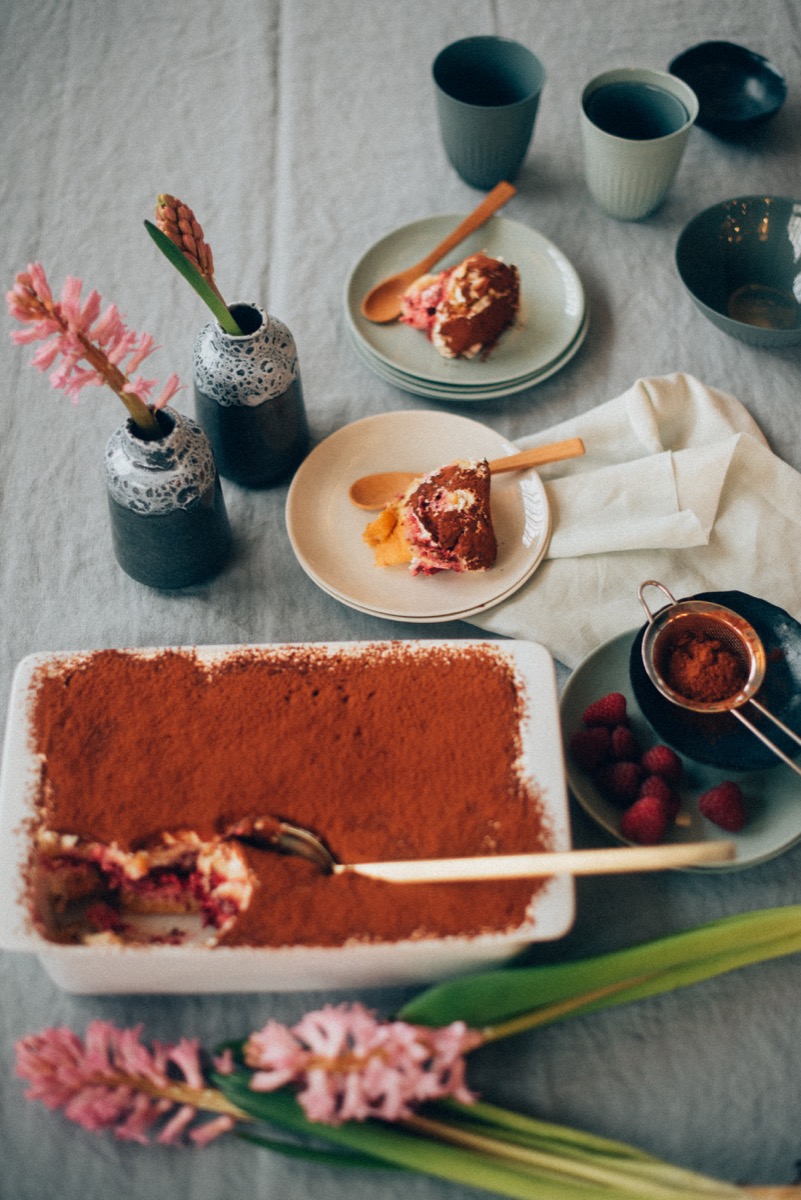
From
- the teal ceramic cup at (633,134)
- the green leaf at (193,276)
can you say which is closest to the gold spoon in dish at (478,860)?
the green leaf at (193,276)

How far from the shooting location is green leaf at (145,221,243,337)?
996 millimetres

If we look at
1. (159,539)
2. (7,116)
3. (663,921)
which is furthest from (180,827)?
(7,116)

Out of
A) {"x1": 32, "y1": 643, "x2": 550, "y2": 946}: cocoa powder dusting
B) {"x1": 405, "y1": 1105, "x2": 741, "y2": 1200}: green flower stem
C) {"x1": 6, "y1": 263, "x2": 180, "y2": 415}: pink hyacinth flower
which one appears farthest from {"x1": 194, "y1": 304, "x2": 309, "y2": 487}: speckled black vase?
{"x1": 405, "y1": 1105, "x2": 741, "y2": 1200}: green flower stem

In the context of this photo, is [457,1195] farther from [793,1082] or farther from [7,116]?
[7,116]

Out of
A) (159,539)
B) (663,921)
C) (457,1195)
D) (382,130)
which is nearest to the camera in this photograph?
(457,1195)

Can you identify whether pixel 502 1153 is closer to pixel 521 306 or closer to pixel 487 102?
pixel 521 306

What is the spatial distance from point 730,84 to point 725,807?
1.34 metres

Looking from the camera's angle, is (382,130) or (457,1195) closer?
(457,1195)

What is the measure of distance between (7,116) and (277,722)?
1.36 meters

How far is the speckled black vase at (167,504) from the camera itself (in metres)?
1.11

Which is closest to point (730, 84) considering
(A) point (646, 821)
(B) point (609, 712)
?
(B) point (609, 712)

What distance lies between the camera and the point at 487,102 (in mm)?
1642

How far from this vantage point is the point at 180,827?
0.96m

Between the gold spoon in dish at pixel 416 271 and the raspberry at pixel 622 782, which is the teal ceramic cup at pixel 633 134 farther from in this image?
the raspberry at pixel 622 782
